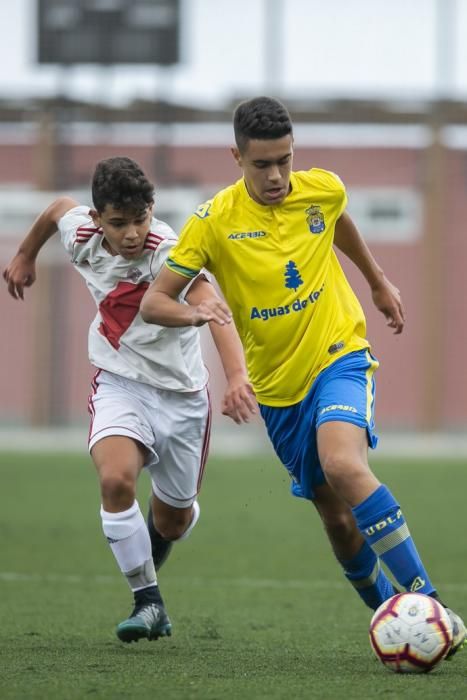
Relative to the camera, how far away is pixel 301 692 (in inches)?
170

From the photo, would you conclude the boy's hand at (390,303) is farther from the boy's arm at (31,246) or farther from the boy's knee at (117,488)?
the boy's arm at (31,246)

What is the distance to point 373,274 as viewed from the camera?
5809 millimetres

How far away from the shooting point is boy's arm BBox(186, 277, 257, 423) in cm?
482

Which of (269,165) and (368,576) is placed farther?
(368,576)

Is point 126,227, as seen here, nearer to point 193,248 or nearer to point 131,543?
point 193,248

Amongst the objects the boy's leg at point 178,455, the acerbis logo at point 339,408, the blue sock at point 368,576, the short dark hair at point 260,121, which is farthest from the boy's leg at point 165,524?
the short dark hair at point 260,121

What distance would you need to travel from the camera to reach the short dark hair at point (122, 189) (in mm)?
5473

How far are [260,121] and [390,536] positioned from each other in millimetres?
1516

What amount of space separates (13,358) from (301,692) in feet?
61.8

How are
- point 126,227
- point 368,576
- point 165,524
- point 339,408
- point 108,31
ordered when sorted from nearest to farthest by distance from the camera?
point 339,408 < point 126,227 < point 368,576 < point 165,524 < point 108,31

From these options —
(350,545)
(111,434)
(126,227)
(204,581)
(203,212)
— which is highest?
(203,212)

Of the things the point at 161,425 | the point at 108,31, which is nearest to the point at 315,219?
the point at 161,425

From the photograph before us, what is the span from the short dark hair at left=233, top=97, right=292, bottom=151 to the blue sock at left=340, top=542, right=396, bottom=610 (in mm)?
1625

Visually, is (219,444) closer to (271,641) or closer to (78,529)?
(78,529)
